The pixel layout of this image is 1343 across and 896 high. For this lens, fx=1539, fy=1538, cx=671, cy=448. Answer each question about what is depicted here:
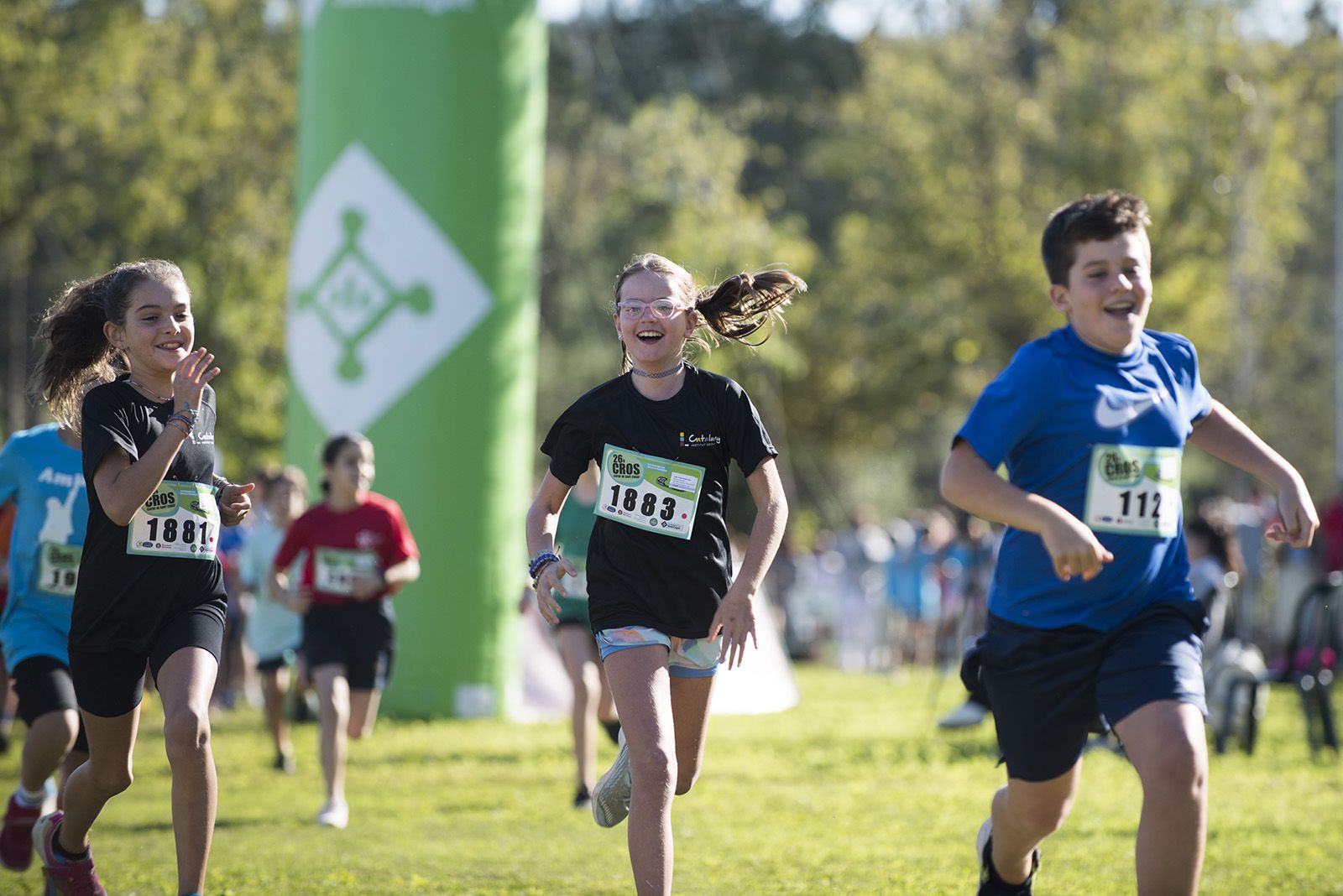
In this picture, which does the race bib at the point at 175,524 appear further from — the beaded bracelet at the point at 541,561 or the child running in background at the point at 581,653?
the child running in background at the point at 581,653

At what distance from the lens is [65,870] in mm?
4980

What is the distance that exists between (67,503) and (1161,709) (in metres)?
4.13

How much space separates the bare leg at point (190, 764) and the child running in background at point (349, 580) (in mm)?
3172

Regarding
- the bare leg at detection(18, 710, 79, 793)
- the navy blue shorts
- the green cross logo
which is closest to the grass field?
the bare leg at detection(18, 710, 79, 793)

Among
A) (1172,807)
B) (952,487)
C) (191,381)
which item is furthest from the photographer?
(191,381)

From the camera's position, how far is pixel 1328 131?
2991 cm

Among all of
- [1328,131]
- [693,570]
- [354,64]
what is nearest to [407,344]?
[354,64]

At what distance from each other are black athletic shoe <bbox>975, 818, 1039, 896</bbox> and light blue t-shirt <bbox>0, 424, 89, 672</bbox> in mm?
3467

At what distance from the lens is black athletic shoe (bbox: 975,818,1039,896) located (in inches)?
180

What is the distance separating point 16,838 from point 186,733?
2.00 m

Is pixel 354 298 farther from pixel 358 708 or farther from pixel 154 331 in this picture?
pixel 154 331

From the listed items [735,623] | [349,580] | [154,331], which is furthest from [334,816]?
[735,623]

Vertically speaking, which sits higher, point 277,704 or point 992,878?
point 277,704

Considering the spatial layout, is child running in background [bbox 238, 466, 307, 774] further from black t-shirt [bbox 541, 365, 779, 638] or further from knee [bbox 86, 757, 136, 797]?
black t-shirt [bbox 541, 365, 779, 638]
